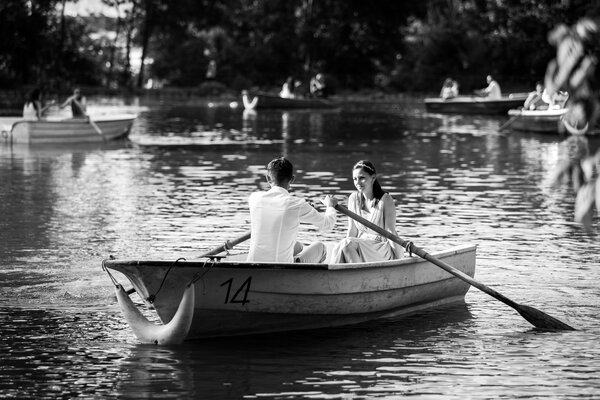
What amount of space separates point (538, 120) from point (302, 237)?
25700mm

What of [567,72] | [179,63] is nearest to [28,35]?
[179,63]

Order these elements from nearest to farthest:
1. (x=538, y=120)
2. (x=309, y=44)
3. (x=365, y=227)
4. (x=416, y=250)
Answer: (x=416, y=250)
(x=365, y=227)
(x=538, y=120)
(x=309, y=44)

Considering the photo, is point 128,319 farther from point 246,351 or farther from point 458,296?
point 458,296

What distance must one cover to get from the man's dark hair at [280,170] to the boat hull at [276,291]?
816mm

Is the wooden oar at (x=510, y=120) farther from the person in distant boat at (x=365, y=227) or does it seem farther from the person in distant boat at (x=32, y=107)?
the person in distant boat at (x=365, y=227)

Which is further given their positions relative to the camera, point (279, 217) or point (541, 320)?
point (541, 320)

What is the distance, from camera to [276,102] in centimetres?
6109

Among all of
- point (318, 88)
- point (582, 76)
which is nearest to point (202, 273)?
point (582, 76)

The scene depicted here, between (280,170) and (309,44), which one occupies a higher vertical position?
(309,44)

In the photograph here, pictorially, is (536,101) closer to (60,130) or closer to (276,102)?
(60,130)

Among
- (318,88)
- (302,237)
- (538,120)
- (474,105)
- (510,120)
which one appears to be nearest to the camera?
(302,237)

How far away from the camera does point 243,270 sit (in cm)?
1098

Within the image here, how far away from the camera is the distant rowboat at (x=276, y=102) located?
199ft

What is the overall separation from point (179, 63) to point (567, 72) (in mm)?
77677
